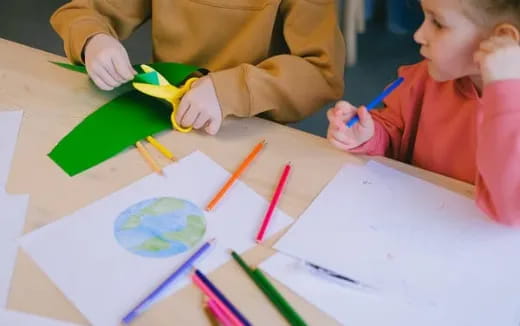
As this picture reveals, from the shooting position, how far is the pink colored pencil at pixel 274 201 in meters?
0.71

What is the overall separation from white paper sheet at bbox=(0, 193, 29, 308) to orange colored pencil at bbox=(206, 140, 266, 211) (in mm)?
217

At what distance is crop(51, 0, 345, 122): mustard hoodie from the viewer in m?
0.93

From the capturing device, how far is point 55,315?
0.61m

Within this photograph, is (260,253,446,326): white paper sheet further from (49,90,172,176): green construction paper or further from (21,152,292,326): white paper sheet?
(49,90,172,176): green construction paper

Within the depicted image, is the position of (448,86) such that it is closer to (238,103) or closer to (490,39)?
(490,39)

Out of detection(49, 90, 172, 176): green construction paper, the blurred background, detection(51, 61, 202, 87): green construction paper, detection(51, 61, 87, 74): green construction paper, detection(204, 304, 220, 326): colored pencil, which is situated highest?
detection(51, 61, 202, 87): green construction paper

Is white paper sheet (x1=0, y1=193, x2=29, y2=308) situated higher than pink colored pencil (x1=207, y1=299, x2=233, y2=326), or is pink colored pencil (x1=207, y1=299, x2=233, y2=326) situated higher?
white paper sheet (x1=0, y1=193, x2=29, y2=308)

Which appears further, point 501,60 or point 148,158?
point 148,158

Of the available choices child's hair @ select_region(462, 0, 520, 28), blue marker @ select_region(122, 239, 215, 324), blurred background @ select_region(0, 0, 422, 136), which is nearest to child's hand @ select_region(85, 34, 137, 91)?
blue marker @ select_region(122, 239, 215, 324)

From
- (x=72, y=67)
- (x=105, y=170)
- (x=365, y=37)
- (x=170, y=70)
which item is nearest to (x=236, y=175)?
(x=105, y=170)

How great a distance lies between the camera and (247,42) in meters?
1.02

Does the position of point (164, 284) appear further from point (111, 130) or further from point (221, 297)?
point (111, 130)

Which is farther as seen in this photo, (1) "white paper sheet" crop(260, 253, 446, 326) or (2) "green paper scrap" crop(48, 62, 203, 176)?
(2) "green paper scrap" crop(48, 62, 203, 176)

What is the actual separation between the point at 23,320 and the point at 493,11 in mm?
612
